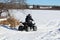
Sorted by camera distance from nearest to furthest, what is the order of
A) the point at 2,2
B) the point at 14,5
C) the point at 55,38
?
the point at 55,38
the point at 2,2
the point at 14,5

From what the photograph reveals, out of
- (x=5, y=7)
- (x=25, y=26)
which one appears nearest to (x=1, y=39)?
(x=25, y=26)

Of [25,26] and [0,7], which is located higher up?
[0,7]

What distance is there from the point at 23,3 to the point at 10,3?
1.96 m

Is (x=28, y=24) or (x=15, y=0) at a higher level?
(x=15, y=0)

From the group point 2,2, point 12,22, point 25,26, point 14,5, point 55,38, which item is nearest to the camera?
point 55,38

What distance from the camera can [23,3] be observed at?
21.2 m

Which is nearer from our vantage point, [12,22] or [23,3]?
[12,22]

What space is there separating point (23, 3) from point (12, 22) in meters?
3.82

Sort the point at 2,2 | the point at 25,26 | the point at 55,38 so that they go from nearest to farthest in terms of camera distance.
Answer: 1. the point at 55,38
2. the point at 25,26
3. the point at 2,2

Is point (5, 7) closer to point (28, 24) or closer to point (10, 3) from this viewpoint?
point (10, 3)

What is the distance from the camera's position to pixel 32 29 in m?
14.9

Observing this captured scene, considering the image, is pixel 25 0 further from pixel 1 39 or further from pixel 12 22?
pixel 1 39

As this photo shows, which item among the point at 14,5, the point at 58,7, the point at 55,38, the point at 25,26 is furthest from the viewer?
the point at 58,7

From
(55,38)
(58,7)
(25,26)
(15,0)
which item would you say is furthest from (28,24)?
(58,7)
